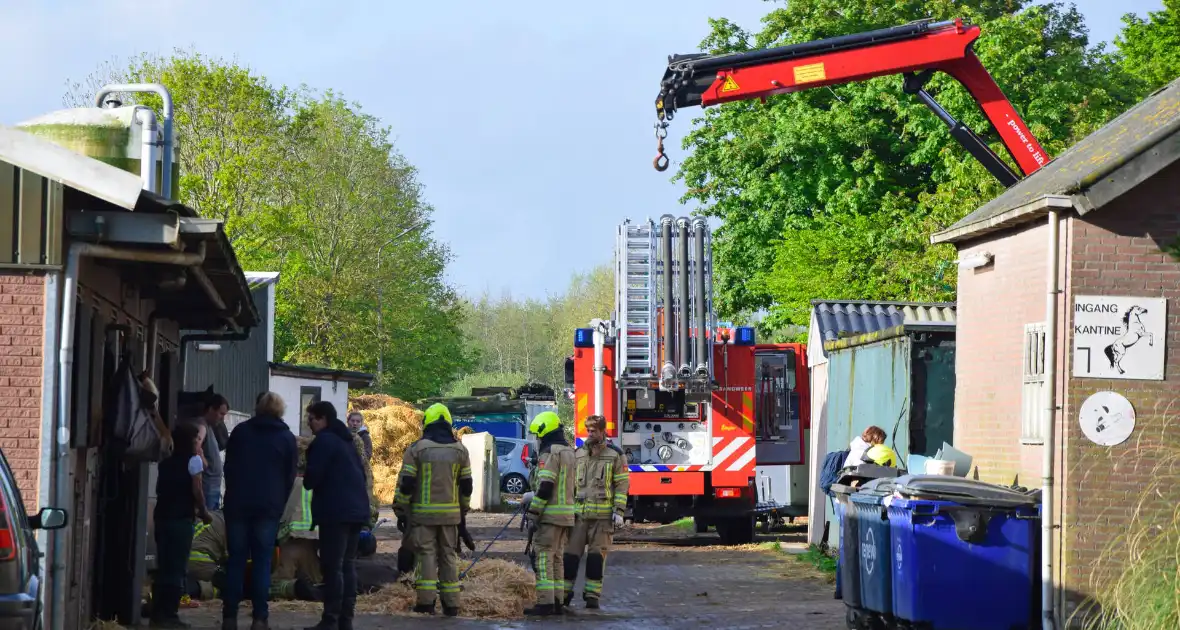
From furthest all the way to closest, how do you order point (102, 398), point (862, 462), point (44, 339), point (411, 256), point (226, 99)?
point (411, 256)
point (226, 99)
point (862, 462)
point (102, 398)
point (44, 339)

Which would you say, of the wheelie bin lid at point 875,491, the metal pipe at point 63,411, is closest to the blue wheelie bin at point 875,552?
the wheelie bin lid at point 875,491

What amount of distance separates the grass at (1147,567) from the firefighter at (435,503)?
17.5 feet

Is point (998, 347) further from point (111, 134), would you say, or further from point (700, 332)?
point (111, 134)

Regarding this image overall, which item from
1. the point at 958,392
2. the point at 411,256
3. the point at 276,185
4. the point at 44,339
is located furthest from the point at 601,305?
the point at 44,339

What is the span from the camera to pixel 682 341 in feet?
70.1

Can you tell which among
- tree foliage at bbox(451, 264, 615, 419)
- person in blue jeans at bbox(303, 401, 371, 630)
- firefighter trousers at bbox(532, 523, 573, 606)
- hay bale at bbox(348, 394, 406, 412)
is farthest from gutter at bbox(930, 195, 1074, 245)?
tree foliage at bbox(451, 264, 615, 419)

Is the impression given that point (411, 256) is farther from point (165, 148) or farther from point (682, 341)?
point (165, 148)

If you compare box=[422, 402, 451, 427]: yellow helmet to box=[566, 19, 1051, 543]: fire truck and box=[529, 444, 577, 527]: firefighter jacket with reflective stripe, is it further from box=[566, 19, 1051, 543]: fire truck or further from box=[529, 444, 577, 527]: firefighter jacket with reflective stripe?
box=[566, 19, 1051, 543]: fire truck

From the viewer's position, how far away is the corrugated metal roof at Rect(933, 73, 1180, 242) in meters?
12.0

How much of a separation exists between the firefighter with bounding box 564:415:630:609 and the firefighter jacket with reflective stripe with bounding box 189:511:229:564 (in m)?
3.17

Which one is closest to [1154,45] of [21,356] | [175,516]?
[175,516]

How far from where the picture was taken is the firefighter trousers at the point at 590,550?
14625 mm

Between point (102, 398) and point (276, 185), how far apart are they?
106 ft

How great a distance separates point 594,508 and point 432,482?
170 cm
